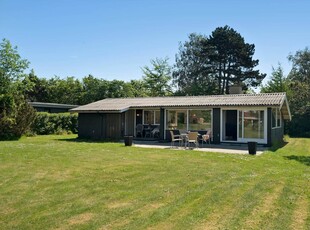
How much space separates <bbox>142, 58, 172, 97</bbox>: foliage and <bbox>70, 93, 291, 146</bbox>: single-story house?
24960 mm

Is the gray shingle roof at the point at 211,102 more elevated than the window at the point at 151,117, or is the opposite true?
the gray shingle roof at the point at 211,102

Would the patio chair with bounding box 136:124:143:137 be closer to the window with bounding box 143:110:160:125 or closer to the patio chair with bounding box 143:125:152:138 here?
the patio chair with bounding box 143:125:152:138

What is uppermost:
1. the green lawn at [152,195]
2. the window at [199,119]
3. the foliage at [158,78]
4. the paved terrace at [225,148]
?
the foliage at [158,78]

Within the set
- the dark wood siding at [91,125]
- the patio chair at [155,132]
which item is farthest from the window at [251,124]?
the dark wood siding at [91,125]

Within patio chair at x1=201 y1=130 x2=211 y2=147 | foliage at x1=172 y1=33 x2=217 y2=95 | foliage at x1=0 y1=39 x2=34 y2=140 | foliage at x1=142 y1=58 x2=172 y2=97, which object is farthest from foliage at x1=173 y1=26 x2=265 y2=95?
foliage at x1=0 y1=39 x2=34 y2=140

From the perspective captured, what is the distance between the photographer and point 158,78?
161ft

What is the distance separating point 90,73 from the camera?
50344 mm

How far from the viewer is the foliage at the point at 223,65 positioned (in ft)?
137

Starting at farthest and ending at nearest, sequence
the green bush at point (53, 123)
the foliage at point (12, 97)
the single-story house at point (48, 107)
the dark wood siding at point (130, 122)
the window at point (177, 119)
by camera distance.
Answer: the single-story house at point (48, 107) < the green bush at point (53, 123) < the dark wood siding at point (130, 122) < the foliage at point (12, 97) < the window at point (177, 119)

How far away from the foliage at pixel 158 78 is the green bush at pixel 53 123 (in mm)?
→ 22024

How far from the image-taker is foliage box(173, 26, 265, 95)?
4162 centimetres

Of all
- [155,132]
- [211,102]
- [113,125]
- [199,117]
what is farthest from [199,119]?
[113,125]

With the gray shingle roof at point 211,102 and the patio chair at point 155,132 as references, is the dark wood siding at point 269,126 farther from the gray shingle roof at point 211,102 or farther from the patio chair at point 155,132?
the patio chair at point 155,132

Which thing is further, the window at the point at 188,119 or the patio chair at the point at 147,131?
the patio chair at the point at 147,131
